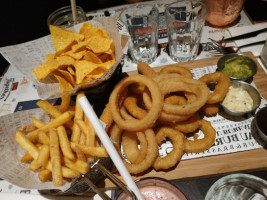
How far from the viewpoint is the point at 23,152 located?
1.43 meters

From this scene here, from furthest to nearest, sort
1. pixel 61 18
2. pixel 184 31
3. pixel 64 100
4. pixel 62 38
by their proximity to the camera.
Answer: pixel 61 18 → pixel 184 31 → pixel 62 38 → pixel 64 100

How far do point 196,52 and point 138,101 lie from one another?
85 cm

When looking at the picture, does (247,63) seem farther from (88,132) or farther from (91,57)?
(88,132)

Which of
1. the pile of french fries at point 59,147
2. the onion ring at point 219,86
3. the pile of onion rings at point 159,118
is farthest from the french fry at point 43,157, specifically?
the onion ring at point 219,86

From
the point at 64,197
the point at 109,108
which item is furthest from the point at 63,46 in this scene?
the point at 64,197

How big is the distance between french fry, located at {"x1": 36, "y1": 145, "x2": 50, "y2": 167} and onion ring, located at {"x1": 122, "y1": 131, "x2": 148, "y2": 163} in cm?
50

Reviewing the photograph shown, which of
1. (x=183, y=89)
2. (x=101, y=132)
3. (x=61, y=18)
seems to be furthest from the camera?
(x=61, y=18)

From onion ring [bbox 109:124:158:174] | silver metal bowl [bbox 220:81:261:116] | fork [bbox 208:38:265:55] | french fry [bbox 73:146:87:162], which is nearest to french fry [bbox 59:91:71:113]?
french fry [bbox 73:146:87:162]

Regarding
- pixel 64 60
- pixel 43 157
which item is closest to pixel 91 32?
pixel 64 60

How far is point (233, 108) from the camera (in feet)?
5.20

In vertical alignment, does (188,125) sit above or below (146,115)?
below

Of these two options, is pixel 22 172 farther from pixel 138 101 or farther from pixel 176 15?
pixel 176 15

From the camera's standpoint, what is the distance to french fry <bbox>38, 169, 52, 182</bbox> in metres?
1.18

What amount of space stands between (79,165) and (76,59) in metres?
0.76
